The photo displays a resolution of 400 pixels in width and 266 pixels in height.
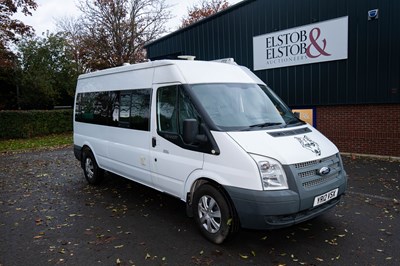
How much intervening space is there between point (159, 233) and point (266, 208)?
1.71 m

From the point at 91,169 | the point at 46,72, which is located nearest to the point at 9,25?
the point at 46,72

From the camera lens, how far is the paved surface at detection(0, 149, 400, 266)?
12.3 feet

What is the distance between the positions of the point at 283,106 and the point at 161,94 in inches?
75.1

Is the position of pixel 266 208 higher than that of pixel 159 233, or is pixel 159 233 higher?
pixel 266 208

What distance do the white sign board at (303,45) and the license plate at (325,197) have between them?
22.3 ft

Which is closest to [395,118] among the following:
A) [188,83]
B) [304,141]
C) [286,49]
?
[286,49]

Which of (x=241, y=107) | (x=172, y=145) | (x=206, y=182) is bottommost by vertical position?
(x=206, y=182)

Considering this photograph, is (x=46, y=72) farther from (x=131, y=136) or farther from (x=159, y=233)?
(x=159, y=233)

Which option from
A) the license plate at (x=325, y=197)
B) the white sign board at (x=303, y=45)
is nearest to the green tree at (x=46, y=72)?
the white sign board at (x=303, y=45)

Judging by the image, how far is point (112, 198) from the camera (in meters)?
6.20

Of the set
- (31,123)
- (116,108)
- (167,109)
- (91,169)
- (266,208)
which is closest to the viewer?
(266,208)

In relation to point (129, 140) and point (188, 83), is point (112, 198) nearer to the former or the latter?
point (129, 140)

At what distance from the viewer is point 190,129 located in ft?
12.9

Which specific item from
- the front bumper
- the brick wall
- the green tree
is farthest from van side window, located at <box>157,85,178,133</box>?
the green tree
